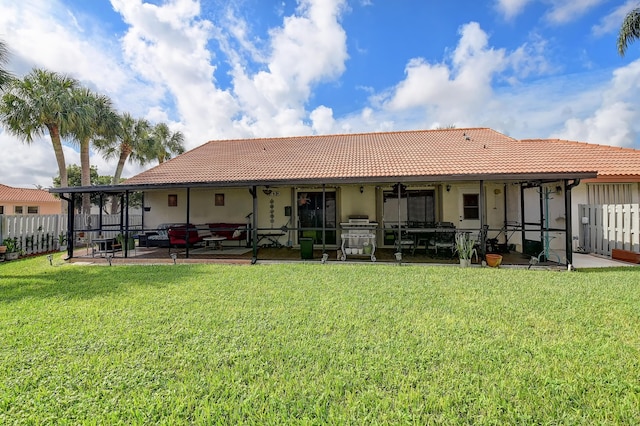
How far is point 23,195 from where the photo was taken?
28.8 metres

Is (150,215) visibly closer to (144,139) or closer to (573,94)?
(144,139)

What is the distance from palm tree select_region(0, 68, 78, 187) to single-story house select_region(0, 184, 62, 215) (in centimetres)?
1534

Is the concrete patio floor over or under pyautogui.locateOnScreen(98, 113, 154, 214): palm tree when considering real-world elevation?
under

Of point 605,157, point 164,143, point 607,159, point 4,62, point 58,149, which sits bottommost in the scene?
point 607,159

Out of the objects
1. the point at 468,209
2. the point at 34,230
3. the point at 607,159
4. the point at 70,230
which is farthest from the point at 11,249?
the point at 607,159

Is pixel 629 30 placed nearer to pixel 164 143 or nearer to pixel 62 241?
pixel 62 241

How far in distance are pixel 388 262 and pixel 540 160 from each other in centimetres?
726

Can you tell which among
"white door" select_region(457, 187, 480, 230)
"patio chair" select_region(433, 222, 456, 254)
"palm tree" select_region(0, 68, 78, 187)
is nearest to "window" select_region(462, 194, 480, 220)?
"white door" select_region(457, 187, 480, 230)

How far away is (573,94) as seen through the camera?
11367 mm

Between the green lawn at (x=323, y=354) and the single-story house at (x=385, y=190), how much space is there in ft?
13.5

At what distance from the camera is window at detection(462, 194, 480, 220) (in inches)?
433

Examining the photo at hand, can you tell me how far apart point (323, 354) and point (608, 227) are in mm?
11105

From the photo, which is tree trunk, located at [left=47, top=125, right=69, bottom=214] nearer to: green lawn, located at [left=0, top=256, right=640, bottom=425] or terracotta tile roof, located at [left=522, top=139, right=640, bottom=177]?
green lawn, located at [left=0, top=256, right=640, bottom=425]

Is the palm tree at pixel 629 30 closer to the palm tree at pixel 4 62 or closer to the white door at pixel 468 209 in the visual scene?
the white door at pixel 468 209
